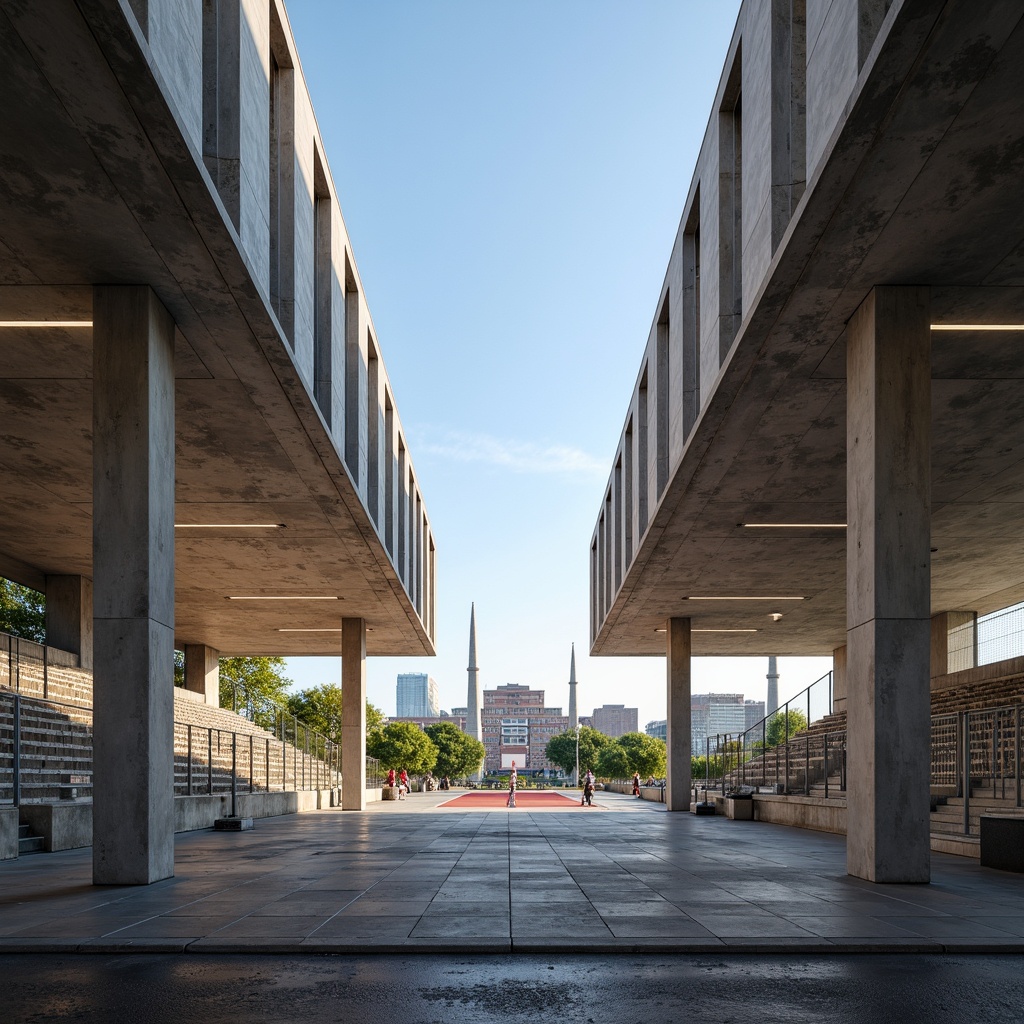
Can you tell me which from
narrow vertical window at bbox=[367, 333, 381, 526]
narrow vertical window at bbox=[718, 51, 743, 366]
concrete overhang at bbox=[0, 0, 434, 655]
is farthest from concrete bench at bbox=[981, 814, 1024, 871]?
narrow vertical window at bbox=[367, 333, 381, 526]

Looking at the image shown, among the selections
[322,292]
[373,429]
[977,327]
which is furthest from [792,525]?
[322,292]

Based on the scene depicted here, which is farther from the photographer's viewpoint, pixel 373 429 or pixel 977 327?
pixel 373 429

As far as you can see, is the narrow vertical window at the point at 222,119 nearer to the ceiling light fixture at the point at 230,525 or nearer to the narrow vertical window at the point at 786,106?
the narrow vertical window at the point at 786,106

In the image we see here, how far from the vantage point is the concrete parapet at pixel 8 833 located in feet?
45.1

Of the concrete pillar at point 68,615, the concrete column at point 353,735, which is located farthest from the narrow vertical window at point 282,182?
the concrete column at point 353,735

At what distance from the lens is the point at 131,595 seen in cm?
1124

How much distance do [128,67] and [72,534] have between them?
18745 millimetres

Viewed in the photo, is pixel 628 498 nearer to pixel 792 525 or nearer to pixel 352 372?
pixel 792 525

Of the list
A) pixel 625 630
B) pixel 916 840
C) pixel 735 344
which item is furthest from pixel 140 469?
pixel 625 630

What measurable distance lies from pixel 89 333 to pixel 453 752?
117m

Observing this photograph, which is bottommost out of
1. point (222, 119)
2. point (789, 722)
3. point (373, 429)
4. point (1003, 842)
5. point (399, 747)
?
point (399, 747)

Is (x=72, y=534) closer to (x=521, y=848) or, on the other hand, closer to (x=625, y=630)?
(x=521, y=848)

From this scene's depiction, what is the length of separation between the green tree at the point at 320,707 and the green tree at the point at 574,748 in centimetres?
7121

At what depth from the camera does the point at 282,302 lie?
48.5 ft
